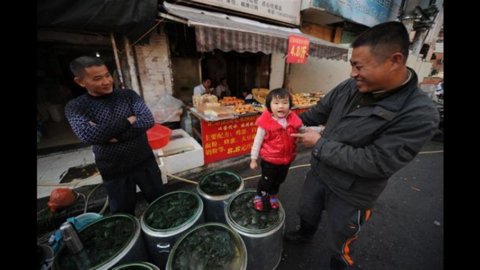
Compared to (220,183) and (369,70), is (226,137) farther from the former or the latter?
(369,70)

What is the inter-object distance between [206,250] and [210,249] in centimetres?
4

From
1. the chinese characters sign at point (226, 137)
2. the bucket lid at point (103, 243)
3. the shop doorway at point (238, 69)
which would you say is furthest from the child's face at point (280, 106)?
the shop doorway at point (238, 69)

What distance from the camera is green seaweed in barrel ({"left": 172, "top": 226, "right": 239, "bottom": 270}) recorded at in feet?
5.40

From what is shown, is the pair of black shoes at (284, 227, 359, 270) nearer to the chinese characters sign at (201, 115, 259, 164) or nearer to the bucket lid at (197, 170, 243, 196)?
the bucket lid at (197, 170, 243, 196)

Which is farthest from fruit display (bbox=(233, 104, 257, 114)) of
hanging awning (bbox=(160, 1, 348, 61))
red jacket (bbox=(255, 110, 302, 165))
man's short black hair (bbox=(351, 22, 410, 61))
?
man's short black hair (bbox=(351, 22, 410, 61))

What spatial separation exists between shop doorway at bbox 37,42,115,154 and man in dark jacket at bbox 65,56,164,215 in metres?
5.27

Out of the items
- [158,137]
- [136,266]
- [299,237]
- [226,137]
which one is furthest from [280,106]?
[158,137]

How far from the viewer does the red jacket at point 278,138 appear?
2.14 meters

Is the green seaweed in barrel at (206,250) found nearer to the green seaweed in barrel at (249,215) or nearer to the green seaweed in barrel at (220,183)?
the green seaweed in barrel at (249,215)

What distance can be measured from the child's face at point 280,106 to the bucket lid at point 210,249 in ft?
4.76

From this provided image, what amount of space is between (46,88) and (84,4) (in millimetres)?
6599

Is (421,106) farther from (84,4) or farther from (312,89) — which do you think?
(312,89)

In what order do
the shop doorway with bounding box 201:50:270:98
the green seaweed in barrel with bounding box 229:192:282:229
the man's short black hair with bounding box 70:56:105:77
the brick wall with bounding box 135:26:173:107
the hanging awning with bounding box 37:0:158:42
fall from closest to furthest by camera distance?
the man's short black hair with bounding box 70:56:105:77
the green seaweed in barrel with bounding box 229:192:282:229
the hanging awning with bounding box 37:0:158:42
the brick wall with bounding box 135:26:173:107
the shop doorway with bounding box 201:50:270:98
